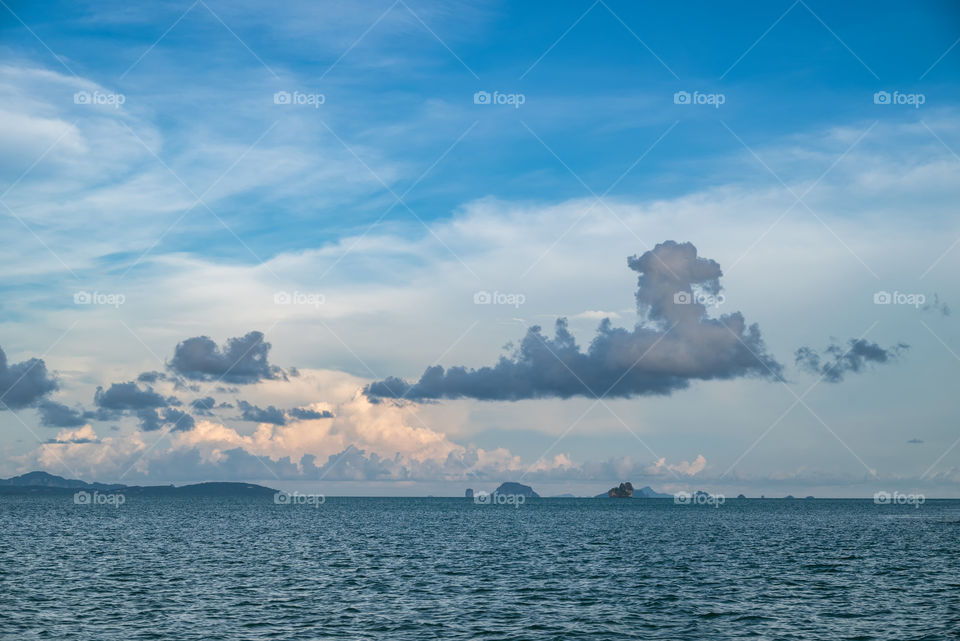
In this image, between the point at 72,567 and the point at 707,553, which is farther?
the point at 707,553

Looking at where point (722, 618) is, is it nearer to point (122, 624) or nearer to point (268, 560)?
point (122, 624)

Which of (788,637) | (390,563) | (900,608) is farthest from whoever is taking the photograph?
(390,563)

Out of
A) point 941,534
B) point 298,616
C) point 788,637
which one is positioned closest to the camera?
point 788,637

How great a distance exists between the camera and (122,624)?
43.6m

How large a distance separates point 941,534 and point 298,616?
384 feet

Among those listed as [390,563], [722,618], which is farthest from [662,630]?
[390,563]

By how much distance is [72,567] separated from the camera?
69312 mm

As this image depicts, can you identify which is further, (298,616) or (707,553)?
(707,553)

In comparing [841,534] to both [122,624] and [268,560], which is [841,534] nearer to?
[268,560]

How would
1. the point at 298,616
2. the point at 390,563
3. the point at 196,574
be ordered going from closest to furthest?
the point at 298,616 → the point at 196,574 → the point at 390,563

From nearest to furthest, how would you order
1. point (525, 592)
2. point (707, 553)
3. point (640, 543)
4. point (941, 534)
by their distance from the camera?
point (525, 592), point (707, 553), point (640, 543), point (941, 534)

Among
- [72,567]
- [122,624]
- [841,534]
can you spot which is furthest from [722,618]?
[841,534]

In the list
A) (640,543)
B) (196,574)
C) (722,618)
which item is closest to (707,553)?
(640,543)

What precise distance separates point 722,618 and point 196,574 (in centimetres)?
4308
